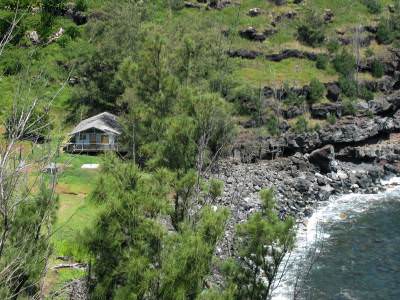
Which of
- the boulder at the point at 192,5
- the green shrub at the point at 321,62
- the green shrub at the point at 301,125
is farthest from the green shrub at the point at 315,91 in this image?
the boulder at the point at 192,5

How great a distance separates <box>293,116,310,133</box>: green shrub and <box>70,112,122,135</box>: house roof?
29146mm

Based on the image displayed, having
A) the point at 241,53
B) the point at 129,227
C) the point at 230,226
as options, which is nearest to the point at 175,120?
the point at 129,227

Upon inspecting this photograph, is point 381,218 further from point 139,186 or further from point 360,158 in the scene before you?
point 139,186

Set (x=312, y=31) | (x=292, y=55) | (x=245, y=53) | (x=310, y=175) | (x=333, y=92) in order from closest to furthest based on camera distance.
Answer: (x=310, y=175) < (x=333, y=92) < (x=245, y=53) < (x=292, y=55) < (x=312, y=31)

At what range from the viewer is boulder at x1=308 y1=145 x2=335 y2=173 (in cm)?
7531

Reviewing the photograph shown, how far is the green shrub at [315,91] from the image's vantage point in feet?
297

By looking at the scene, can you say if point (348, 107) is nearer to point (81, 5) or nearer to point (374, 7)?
point (374, 7)

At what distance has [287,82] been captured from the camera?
92812 mm

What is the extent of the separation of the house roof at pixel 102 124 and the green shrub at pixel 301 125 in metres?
29.1

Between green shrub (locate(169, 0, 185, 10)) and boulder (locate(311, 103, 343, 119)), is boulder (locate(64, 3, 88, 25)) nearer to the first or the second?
green shrub (locate(169, 0, 185, 10))

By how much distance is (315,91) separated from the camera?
9069 cm

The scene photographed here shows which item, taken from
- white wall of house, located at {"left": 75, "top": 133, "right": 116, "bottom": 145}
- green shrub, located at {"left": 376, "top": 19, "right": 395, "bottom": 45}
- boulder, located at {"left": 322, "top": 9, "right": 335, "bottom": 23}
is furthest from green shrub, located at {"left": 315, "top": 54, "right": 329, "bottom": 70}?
white wall of house, located at {"left": 75, "top": 133, "right": 116, "bottom": 145}

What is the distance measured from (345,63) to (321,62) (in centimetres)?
457

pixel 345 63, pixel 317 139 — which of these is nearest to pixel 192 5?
pixel 345 63
